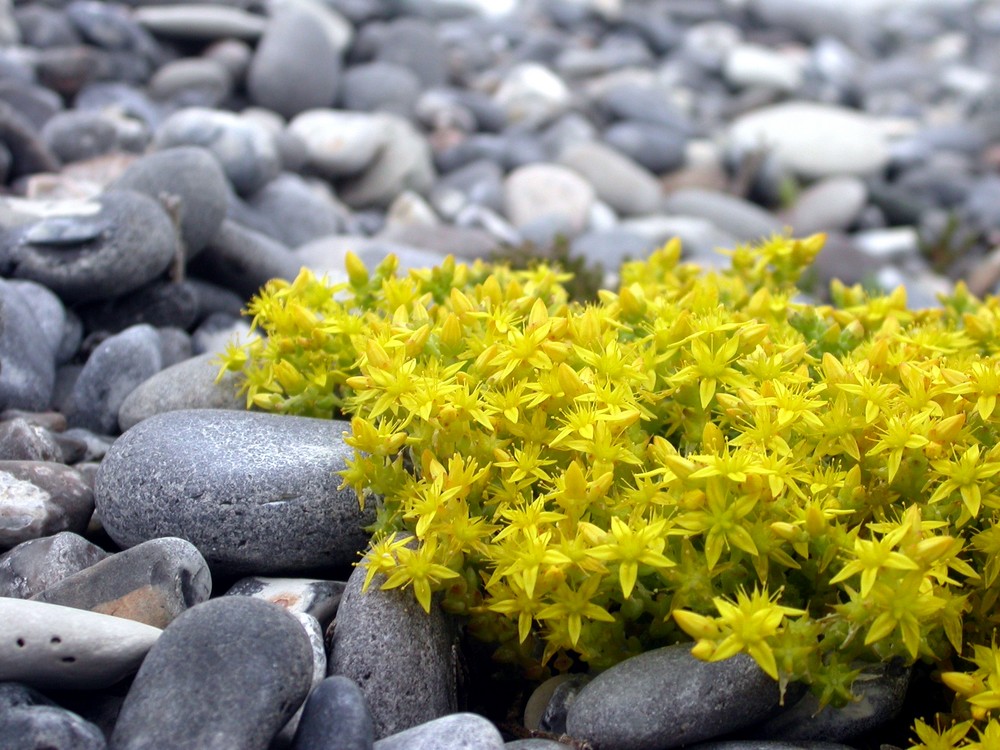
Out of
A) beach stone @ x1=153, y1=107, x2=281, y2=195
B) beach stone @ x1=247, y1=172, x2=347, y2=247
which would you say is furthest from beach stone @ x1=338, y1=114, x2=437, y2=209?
beach stone @ x1=153, y1=107, x2=281, y2=195

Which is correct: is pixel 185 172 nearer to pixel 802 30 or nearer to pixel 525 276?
pixel 525 276

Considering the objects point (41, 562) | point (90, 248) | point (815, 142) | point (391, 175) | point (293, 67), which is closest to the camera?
point (41, 562)

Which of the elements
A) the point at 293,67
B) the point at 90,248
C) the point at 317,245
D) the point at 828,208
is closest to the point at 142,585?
the point at 90,248

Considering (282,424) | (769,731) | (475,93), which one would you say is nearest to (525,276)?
(282,424)

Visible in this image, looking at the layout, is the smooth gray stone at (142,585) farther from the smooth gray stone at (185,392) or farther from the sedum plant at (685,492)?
the smooth gray stone at (185,392)

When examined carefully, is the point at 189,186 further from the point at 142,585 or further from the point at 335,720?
the point at 335,720

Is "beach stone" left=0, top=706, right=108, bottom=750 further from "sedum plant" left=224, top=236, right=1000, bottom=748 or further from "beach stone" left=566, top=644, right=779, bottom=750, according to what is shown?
"beach stone" left=566, top=644, right=779, bottom=750
